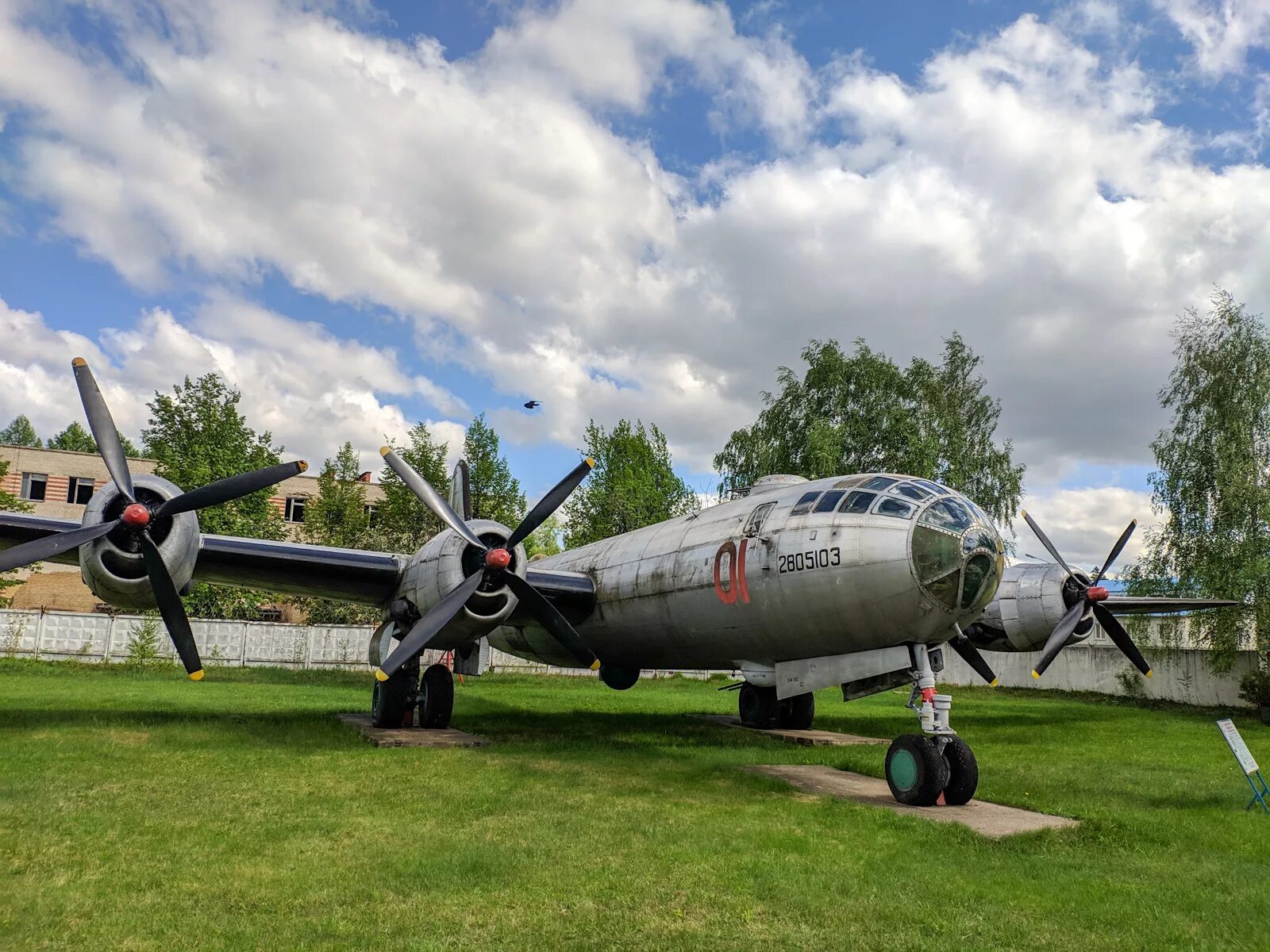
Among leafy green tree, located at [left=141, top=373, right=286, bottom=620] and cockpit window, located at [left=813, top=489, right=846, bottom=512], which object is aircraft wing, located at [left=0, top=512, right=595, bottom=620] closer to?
cockpit window, located at [left=813, top=489, right=846, bottom=512]

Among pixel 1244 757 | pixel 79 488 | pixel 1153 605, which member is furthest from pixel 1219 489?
pixel 79 488

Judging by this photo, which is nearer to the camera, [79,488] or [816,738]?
[816,738]

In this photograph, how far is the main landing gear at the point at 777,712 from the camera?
19.3 m

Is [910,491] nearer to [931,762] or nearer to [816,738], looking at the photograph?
[931,762]

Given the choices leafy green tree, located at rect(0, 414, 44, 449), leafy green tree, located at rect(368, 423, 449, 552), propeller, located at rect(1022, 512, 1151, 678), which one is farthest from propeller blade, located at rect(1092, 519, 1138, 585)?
leafy green tree, located at rect(0, 414, 44, 449)

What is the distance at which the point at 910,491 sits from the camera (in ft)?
38.5

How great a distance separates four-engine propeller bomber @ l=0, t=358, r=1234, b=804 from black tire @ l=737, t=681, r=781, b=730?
11.0 feet

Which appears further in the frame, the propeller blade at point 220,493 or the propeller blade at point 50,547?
the propeller blade at point 220,493

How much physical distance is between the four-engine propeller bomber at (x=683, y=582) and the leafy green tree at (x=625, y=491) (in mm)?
38679

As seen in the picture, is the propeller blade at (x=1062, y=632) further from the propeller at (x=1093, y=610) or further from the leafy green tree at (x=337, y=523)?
the leafy green tree at (x=337, y=523)

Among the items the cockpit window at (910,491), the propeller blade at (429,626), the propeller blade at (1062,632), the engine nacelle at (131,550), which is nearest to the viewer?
the cockpit window at (910,491)

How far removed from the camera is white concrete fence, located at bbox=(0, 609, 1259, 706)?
2995 cm

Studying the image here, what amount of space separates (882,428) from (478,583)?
29853mm

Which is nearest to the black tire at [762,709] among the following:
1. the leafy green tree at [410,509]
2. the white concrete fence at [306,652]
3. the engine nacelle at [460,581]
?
the engine nacelle at [460,581]
